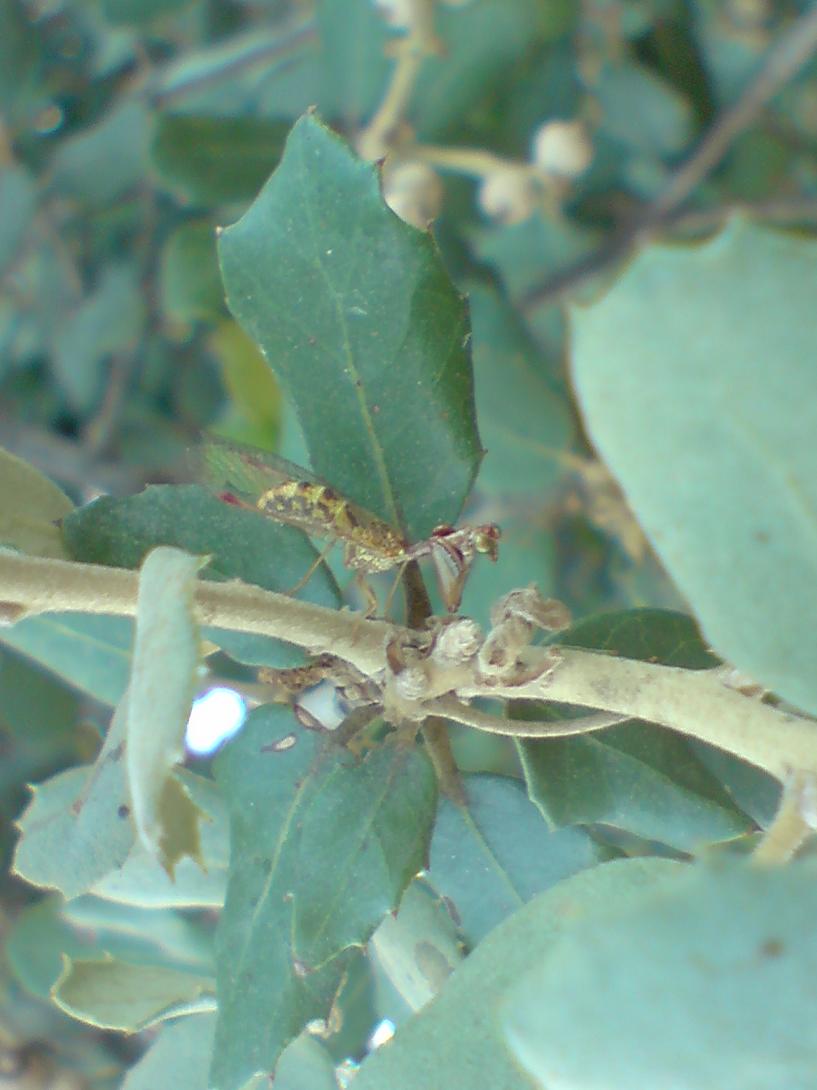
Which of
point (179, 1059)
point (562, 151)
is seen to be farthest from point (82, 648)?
point (562, 151)

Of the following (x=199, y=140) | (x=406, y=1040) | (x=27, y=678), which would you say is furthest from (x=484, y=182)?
(x=406, y=1040)

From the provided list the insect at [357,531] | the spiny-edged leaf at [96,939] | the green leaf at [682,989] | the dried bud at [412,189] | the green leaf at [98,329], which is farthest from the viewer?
the green leaf at [98,329]

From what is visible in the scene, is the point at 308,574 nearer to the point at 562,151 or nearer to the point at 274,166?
the point at 274,166

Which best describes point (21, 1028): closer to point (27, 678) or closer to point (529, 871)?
point (27, 678)

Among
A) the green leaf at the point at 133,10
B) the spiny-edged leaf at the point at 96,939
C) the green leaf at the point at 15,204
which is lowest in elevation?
the spiny-edged leaf at the point at 96,939

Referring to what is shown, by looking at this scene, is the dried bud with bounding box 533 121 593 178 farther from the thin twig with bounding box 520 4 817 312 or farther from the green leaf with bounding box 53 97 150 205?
the green leaf with bounding box 53 97 150 205

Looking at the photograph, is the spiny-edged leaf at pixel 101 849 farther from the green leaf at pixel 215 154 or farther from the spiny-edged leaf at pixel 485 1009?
the green leaf at pixel 215 154

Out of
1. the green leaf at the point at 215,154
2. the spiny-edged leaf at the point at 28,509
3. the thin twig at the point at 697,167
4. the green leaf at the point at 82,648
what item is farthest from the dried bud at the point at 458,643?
the thin twig at the point at 697,167
